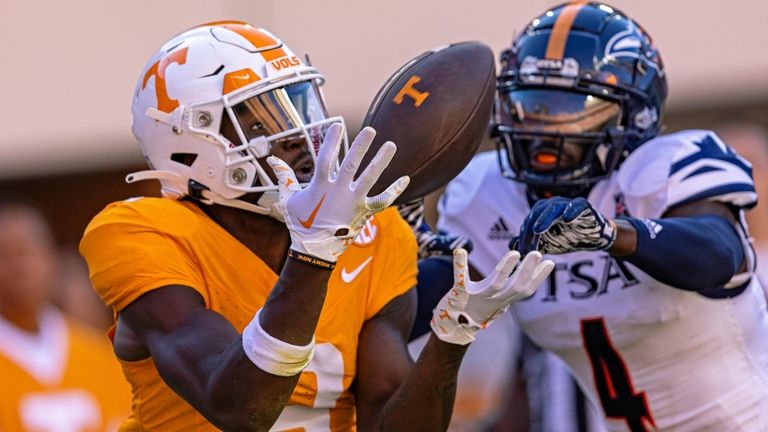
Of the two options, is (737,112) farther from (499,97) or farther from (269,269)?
(269,269)

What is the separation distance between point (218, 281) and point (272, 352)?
48 centimetres

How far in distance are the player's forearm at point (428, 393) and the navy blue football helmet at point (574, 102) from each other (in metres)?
0.98

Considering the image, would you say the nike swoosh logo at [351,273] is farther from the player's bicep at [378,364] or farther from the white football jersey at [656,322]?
the white football jersey at [656,322]

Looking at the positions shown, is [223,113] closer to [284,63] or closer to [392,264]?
[284,63]

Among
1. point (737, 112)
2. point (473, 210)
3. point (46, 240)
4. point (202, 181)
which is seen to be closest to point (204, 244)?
point (202, 181)

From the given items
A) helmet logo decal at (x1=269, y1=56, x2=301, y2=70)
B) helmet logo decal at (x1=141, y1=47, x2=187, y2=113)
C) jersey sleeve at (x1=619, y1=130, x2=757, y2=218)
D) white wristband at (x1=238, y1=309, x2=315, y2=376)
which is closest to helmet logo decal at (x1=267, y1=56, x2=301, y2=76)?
helmet logo decal at (x1=269, y1=56, x2=301, y2=70)

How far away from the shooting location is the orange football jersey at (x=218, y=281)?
9.47 feet

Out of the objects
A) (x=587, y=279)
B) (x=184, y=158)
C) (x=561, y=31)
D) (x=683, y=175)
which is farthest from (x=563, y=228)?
(x=561, y=31)

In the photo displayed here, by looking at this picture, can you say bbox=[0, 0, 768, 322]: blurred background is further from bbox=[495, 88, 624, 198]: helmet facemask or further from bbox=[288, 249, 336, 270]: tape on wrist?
bbox=[288, 249, 336, 270]: tape on wrist

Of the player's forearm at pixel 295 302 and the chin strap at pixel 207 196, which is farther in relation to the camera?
the chin strap at pixel 207 196

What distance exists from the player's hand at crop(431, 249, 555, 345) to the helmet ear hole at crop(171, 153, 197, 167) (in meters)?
0.71

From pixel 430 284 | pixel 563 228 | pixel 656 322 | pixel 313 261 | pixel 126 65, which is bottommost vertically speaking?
pixel 126 65

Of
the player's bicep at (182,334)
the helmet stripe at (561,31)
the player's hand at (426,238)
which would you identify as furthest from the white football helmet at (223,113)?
the helmet stripe at (561,31)

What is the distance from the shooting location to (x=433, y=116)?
9.37ft
